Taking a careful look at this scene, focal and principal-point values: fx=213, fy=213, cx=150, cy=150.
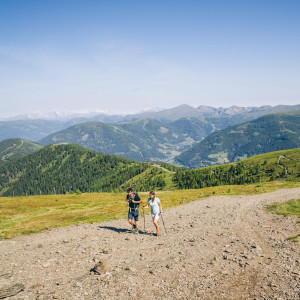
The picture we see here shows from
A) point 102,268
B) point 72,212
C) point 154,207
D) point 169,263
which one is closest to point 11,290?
point 102,268

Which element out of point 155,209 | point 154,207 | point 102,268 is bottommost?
point 102,268

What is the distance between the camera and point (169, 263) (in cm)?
1389

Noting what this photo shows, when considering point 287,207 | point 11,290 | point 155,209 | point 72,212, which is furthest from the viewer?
point 72,212

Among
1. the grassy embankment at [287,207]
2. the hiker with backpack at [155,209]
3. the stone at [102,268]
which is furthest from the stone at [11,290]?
the grassy embankment at [287,207]

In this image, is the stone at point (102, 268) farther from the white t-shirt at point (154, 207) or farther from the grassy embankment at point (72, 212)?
the grassy embankment at point (72, 212)

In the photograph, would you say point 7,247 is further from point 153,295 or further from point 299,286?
point 299,286

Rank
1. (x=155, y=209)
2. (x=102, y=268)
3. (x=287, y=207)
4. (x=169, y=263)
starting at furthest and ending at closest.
Answer: (x=287, y=207), (x=155, y=209), (x=169, y=263), (x=102, y=268)

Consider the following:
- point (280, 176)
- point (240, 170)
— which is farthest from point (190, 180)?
point (280, 176)

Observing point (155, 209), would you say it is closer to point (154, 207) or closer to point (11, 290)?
point (154, 207)

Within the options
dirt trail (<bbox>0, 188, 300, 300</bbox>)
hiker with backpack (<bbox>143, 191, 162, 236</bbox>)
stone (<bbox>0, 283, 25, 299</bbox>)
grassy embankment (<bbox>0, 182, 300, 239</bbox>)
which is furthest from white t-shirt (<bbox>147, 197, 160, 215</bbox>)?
grassy embankment (<bbox>0, 182, 300, 239</bbox>)

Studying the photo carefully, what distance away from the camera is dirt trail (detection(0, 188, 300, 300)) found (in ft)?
35.5

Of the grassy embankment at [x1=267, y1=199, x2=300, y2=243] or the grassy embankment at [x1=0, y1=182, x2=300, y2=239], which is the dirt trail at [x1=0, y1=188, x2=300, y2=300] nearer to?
the grassy embankment at [x1=267, y1=199, x2=300, y2=243]

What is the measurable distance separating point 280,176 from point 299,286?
653ft

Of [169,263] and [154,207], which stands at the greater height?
[154,207]
